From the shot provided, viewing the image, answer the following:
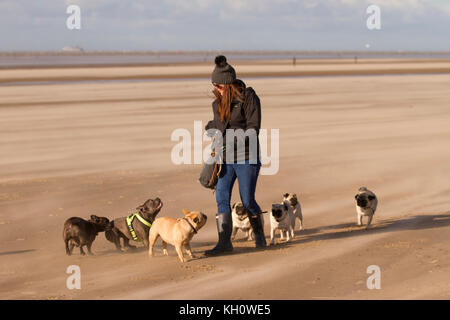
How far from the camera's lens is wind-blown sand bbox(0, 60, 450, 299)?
278 inches

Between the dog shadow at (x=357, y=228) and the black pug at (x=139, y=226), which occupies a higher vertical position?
the black pug at (x=139, y=226)

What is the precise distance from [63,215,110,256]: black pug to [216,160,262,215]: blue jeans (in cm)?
168

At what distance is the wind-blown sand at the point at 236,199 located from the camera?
23.1 feet

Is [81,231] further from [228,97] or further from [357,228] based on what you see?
[357,228]

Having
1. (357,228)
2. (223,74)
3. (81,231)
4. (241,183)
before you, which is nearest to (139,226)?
(81,231)

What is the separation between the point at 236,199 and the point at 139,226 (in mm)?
3529

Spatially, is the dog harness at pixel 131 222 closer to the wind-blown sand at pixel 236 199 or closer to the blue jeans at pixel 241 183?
the wind-blown sand at pixel 236 199

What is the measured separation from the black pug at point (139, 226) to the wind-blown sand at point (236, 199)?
0.68 ft

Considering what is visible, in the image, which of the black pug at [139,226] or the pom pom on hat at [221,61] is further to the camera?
the black pug at [139,226]

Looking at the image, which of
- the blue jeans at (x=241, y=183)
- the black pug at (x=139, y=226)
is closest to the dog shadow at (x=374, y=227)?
the blue jeans at (x=241, y=183)

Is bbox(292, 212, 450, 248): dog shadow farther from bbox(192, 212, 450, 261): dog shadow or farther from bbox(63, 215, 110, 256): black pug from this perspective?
bbox(63, 215, 110, 256): black pug

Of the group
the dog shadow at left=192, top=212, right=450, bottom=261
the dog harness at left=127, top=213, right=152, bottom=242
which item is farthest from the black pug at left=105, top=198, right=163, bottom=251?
the dog shadow at left=192, top=212, right=450, bottom=261

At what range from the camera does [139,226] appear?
28.2ft

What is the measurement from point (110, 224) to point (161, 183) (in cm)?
445
